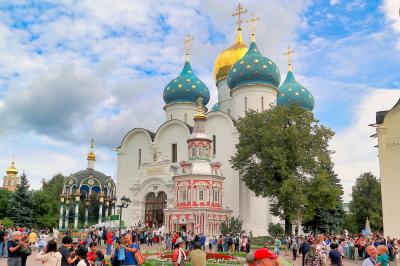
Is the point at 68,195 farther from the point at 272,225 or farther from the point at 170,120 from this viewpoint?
the point at 272,225

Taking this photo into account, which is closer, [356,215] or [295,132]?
[295,132]

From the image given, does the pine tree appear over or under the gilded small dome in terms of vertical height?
under

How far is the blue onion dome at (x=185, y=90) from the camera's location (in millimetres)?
46531

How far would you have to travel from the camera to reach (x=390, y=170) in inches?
1171

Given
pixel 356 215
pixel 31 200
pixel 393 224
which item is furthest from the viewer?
pixel 356 215

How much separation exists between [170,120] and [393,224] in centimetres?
2188

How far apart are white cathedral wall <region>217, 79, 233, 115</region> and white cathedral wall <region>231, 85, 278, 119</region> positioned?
5.44 meters

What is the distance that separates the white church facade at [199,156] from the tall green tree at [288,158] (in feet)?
18.1

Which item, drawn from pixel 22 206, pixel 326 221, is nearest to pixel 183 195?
pixel 326 221

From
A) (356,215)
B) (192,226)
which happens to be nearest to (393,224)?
(192,226)

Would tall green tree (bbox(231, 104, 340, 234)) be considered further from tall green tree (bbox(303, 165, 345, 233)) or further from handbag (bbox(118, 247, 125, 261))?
handbag (bbox(118, 247, 125, 261))

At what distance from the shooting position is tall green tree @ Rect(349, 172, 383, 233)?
4753 cm

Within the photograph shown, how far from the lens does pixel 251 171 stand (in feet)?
105

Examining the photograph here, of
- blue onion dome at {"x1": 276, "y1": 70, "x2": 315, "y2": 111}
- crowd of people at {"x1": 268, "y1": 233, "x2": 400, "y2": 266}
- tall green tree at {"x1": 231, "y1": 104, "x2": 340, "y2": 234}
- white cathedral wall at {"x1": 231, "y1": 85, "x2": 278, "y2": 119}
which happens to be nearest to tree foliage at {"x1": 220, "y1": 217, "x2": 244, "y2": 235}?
tall green tree at {"x1": 231, "y1": 104, "x2": 340, "y2": 234}
